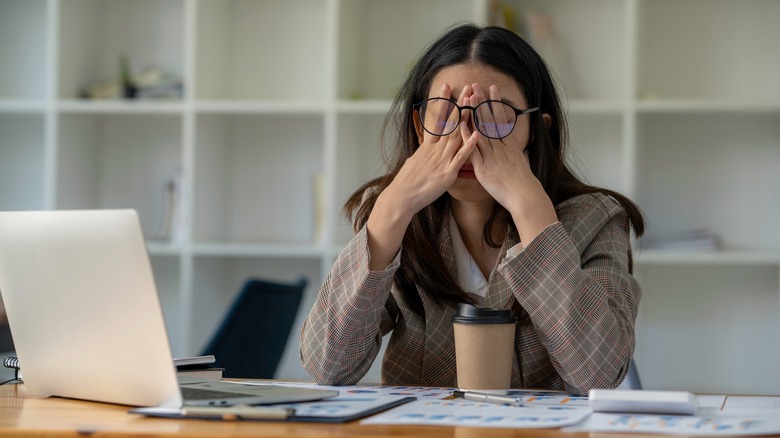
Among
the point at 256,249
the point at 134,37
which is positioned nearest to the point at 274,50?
the point at 134,37

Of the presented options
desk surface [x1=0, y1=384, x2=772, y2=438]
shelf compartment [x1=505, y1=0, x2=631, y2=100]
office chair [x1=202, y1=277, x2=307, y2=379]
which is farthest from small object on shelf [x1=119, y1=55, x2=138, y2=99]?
desk surface [x1=0, y1=384, x2=772, y2=438]

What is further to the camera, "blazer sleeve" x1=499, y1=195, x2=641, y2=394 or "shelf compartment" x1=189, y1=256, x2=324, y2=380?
"shelf compartment" x1=189, y1=256, x2=324, y2=380

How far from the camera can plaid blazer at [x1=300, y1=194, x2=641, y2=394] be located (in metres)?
1.29

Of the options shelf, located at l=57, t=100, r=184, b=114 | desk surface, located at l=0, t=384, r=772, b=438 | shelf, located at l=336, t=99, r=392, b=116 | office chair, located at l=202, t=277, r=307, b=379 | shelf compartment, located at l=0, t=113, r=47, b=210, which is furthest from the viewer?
shelf compartment, located at l=0, t=113, r=47, b=210

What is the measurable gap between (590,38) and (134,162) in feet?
5.58

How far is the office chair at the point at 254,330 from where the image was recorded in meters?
2.30

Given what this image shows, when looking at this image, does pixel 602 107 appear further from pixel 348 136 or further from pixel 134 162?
pixel 134 162

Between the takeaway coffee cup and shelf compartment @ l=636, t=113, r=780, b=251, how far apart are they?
2.05 metres

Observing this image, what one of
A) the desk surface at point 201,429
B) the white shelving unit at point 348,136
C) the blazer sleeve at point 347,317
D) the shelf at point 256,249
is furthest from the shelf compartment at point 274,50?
the desk surface at point 201,429

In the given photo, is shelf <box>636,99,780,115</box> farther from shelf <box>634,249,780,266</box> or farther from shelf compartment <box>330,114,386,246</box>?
shelf compartment <box>330,114,386,246</box>

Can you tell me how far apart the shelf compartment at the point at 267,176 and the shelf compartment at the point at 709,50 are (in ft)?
3.87

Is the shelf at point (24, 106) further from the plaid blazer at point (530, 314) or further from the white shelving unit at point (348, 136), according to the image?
the plaid blazer at point (530, 314)

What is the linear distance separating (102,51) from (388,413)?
9.36ft

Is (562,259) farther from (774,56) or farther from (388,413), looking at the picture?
(774,56)
